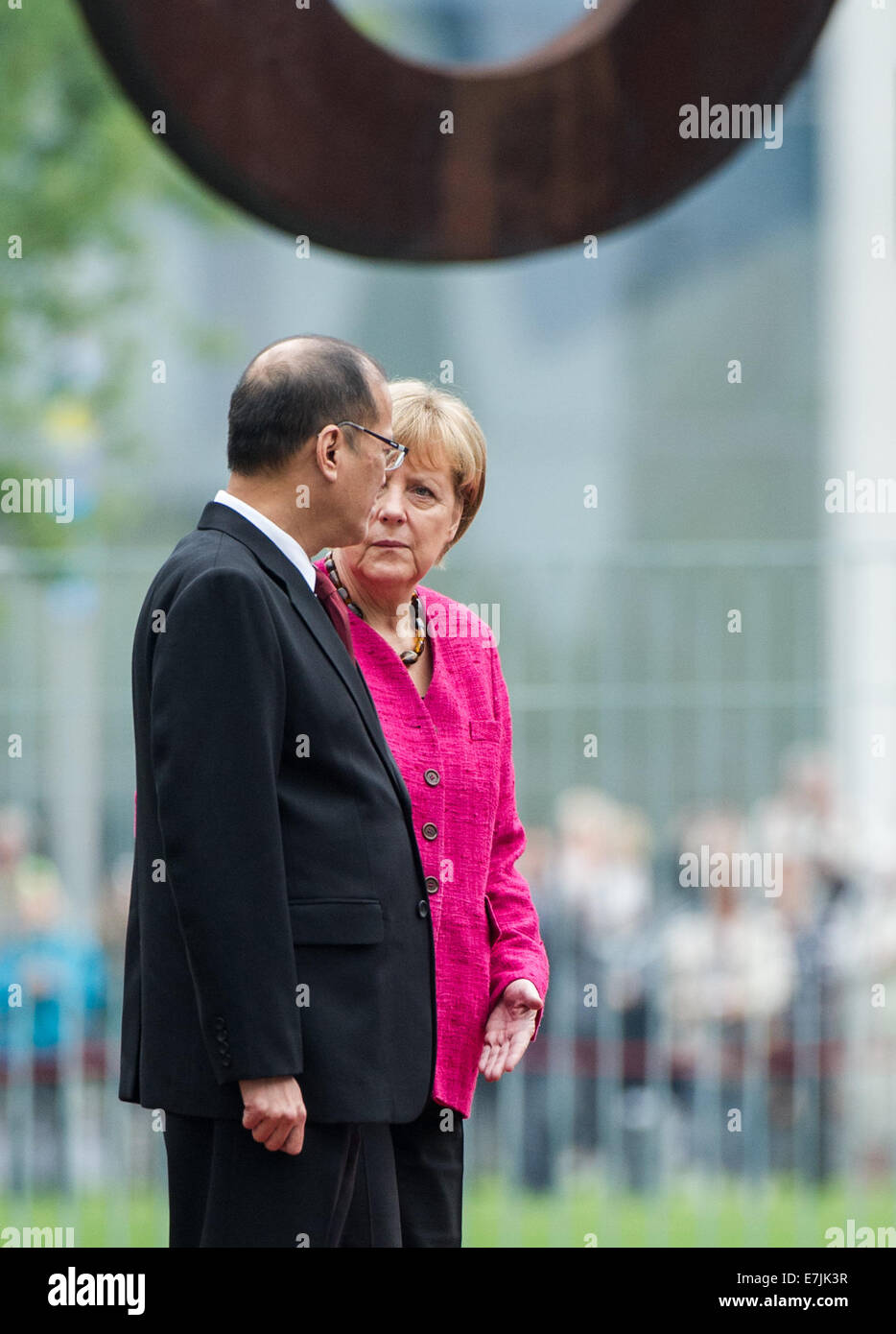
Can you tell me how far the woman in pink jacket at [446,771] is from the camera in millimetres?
2979

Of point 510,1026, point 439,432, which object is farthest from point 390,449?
point 510,1026

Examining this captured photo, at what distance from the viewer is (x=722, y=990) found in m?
6.55

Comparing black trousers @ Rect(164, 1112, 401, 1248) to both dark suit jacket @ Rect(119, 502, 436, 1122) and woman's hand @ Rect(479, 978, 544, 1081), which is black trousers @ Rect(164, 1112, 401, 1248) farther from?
woman's hand @ Rect(479, 978, 544, 1081)

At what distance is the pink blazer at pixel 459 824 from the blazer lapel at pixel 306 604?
20 centimetres

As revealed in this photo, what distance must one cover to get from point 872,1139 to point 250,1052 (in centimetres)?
439

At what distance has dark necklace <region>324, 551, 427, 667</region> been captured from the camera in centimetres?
315

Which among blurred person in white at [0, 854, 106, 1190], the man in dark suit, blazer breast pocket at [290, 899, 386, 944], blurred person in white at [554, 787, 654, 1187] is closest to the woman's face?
the man in dark suit

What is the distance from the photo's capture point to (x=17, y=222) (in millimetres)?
9508

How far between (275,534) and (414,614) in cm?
49

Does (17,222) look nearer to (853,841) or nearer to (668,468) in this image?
(853,841)

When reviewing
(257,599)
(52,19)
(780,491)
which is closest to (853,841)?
(257,599)

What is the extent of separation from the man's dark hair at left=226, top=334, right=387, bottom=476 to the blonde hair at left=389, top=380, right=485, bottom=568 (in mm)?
274

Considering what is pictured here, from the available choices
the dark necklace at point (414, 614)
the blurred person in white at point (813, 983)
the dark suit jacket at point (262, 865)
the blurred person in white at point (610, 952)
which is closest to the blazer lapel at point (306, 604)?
the dark suit jacket at point (262, 865)

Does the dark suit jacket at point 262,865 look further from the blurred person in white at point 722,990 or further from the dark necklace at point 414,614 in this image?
Answer: the blurred person in white at point 722,990
